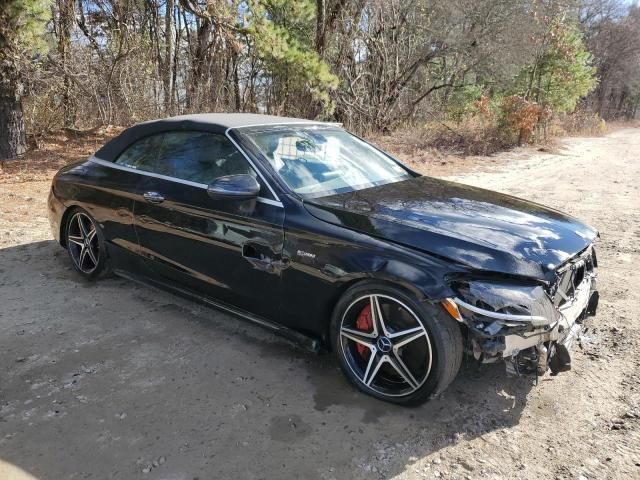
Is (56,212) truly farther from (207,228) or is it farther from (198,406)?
(198,406)

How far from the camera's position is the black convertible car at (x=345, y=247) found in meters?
2.66

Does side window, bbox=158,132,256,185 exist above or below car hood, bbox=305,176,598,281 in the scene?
above

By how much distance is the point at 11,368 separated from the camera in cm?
323

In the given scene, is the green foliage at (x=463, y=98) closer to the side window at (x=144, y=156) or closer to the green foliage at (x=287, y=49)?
the green foliage at (x=287, y=49)

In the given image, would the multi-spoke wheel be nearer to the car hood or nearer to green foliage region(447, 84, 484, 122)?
the car hood

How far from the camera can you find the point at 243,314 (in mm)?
3453

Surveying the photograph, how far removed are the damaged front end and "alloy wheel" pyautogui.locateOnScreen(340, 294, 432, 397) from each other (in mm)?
265

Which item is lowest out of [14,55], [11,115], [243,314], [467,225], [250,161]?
[243,314]

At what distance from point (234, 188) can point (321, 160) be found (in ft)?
2.68

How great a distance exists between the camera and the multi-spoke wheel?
14.7ft

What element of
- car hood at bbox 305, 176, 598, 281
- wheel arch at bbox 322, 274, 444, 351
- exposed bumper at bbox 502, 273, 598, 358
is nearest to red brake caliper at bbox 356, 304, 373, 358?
wheel arch at bbox 322, 274, 444, 351

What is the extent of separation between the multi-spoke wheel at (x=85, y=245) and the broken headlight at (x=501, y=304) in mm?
3159

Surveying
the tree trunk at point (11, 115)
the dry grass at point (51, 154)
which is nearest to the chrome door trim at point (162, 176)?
the dry grass at point (51, 154)

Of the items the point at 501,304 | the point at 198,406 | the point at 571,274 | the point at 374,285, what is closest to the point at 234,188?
the point at 374,285
